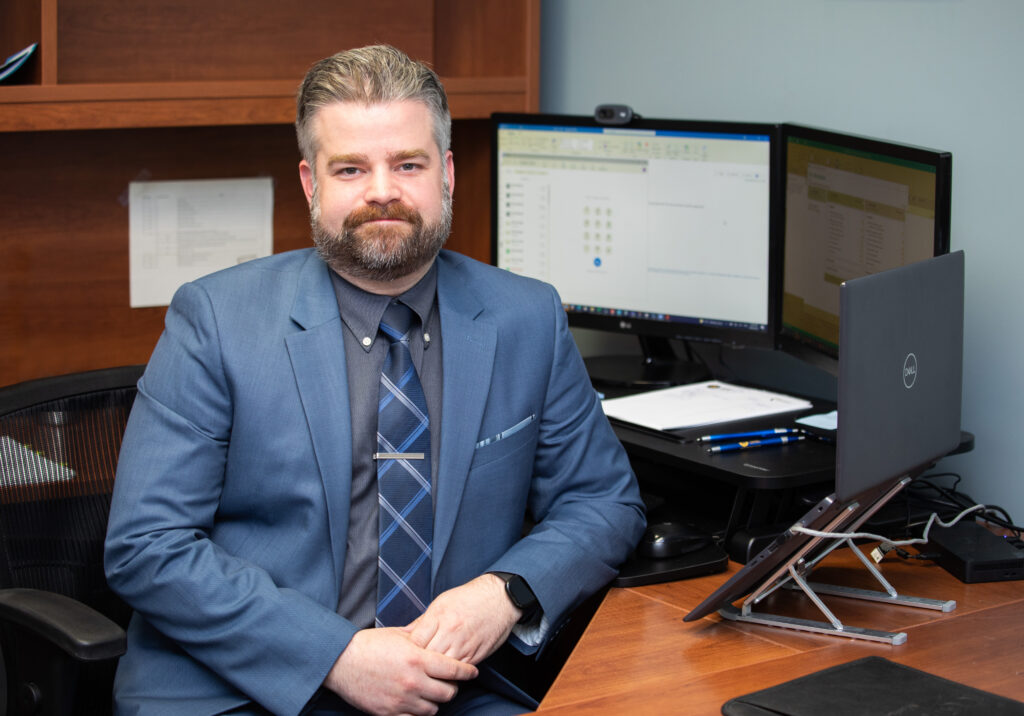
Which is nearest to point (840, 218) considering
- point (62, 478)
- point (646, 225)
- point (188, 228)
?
point (646, 225)

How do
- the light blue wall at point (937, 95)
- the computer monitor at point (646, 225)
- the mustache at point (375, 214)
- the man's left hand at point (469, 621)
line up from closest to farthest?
the man's left hand at point (469, 621) → the mustache at point (375, 214) → the light blue wall at point (937, 95) → the computer monitor at point (646, 225)

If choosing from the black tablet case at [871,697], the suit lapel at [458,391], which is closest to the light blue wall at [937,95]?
the black tablet case at [871,697]

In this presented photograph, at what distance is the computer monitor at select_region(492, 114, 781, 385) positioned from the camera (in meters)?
2.08

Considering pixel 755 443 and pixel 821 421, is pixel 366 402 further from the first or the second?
pixel 821 421

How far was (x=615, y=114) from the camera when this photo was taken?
218 centimetres

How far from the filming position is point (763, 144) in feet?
6.66

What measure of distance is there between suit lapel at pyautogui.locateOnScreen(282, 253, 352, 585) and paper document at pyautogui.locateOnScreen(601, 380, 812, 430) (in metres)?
0.60

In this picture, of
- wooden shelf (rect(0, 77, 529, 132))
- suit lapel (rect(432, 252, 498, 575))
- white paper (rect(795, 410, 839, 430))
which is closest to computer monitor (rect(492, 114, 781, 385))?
white paper (rect(795, 410, 839, 430))

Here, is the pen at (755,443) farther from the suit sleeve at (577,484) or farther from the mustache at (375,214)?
the mustache at (375,214)

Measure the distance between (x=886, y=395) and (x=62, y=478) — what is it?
1.07 metres

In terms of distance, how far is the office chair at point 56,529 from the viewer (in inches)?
56.0

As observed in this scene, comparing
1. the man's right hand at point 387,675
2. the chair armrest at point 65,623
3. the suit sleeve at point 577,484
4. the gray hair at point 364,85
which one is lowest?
the man's right hand at point 387,675

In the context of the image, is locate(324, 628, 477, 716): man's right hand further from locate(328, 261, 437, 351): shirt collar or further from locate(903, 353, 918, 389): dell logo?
locate(903, 353, 918, 389): dell logo

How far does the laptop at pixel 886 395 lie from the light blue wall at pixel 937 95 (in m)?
0.33
